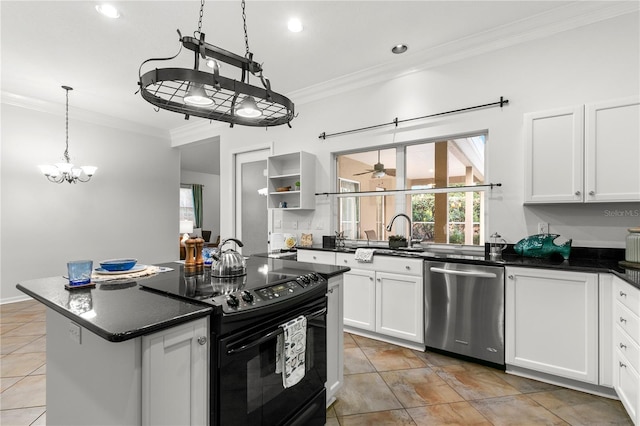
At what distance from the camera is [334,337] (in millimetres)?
2066

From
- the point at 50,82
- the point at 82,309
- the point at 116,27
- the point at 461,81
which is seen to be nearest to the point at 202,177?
the point at 50,82

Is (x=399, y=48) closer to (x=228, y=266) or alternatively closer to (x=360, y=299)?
(x=360, y=299)

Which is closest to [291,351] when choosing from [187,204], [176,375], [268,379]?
[268,379]

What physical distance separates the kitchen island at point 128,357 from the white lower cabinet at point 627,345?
224cm

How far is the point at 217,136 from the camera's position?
5664 millimetres

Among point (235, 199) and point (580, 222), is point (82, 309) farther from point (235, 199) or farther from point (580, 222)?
point (235, 199)

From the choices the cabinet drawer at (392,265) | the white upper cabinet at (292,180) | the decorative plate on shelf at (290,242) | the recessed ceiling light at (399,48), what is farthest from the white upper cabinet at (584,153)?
the decorative plate on shelf at (290,242)

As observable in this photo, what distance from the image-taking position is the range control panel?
52.2 inches

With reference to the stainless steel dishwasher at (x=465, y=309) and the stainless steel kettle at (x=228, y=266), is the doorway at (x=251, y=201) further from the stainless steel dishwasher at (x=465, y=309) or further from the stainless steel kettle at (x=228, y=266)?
the stainless steel kettle at (x=228, y=266)

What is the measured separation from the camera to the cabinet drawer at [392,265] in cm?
295

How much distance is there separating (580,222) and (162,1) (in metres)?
3.99

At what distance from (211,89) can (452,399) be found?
8.20 feet

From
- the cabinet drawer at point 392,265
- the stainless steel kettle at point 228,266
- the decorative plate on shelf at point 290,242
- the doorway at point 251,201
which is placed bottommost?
the cabinet drawer at point 392,265

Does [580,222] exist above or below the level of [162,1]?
below
